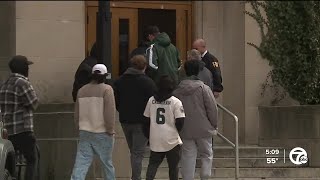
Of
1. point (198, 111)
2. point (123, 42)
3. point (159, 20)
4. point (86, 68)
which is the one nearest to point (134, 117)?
point (198, 111)

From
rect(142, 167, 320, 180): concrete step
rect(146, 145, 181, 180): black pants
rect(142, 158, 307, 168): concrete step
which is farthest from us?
rect(142, 158, 307, 168): concrete step

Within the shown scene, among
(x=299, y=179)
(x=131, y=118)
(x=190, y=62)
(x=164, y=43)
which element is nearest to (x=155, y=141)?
(x=131, y=118)

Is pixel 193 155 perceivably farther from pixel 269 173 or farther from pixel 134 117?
pixel 269 173

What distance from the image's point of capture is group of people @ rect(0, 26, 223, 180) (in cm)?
946

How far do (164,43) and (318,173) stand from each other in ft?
12.9

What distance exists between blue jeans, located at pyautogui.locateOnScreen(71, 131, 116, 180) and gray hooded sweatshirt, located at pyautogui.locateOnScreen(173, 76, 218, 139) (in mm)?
1171

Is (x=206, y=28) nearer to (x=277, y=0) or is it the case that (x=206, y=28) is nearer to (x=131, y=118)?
(x=277, y=0)

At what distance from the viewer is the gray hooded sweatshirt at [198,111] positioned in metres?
9.88

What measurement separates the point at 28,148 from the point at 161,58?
2.87m

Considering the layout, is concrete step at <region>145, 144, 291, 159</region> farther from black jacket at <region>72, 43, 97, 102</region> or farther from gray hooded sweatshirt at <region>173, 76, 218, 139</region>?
black jacket at <region>72, 43, 97, 102</region>

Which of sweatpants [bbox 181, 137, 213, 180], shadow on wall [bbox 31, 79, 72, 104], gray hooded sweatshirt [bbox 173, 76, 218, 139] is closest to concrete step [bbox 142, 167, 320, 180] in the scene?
sweatpants [bbox 181, 137, 213, 180]

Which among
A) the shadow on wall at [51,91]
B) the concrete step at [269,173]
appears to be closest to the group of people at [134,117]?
the concrete step at [269,173]
